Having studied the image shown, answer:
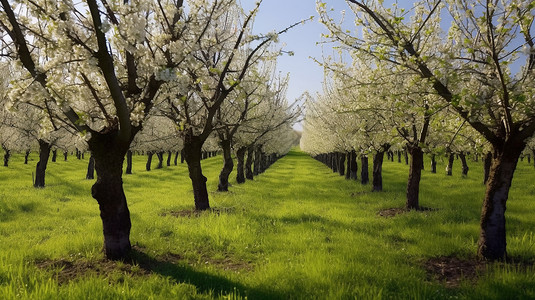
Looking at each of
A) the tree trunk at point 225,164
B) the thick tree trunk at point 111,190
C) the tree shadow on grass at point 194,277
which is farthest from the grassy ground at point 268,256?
the tree trunk at point 225,164

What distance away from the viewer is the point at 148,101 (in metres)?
7.76

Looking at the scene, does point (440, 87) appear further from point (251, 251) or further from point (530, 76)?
point (251, 251)

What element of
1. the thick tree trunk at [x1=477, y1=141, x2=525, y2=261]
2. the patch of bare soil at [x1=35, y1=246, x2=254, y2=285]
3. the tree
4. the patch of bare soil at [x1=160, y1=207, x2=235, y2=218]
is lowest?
the patch of bare soil at [x1=35, y1=246, x2=254, y2=285]

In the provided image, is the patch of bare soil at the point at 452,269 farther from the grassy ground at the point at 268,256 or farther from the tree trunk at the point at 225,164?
the tree trunk at the point at 225,164

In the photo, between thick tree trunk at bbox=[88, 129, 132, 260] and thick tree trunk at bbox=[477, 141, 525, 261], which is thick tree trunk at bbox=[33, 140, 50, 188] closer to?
thick tree trunk at bbox=[88, 129, 132, 260]

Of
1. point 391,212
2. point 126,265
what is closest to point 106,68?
point 126,265

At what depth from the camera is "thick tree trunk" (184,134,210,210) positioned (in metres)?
13.3

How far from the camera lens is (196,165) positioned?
1355cm

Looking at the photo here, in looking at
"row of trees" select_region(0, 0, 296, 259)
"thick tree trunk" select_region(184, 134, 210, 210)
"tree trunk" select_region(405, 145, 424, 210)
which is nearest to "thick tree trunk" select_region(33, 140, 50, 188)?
"thick tree trunk" select_region(184, 134, 210, 210)

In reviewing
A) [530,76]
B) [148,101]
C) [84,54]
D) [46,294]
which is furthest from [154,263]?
[530,76]

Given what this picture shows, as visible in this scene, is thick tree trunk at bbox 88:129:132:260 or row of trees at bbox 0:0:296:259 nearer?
row of trees at bbox 0:0:296:259

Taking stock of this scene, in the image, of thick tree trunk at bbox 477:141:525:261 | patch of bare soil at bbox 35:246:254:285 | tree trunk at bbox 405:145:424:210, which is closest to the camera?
patch of bare soil at bbox 35:246:254:285

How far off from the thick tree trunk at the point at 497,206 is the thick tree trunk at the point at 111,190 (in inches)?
302

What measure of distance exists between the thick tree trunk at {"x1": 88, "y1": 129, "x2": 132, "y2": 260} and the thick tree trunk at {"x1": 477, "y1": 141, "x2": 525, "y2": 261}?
767cm
